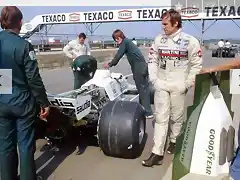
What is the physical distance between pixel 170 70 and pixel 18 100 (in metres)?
1.83

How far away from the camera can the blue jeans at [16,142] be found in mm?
3250

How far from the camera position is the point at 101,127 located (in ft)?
13.4

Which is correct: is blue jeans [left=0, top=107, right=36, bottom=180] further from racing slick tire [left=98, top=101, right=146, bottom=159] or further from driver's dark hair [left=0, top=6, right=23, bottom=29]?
racing slick tire [left=98, top=101, right=146, bottom=159]

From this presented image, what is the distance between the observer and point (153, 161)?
4.06 meters

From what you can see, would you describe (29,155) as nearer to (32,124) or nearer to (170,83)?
(32,124)

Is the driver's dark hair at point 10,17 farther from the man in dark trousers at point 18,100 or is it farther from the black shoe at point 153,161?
the black shoe at point 153,161

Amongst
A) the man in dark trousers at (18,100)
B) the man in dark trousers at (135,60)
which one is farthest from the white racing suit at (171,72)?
the man in dark trousers at (135,60)

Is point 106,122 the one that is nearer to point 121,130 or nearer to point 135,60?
point 121,130

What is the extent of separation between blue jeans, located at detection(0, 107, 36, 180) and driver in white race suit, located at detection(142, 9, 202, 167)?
1413mm

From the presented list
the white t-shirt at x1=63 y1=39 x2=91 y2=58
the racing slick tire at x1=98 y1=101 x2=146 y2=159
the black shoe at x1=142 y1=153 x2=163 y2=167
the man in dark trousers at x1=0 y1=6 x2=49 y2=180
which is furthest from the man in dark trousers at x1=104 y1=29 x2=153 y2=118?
the man in dark trousers at x1=0 y1=6 x2=49 y2=180

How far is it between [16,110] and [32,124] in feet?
0.79

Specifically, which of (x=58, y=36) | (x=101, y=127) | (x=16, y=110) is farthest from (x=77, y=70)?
(x=58, y=36)

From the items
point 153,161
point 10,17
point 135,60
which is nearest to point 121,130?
point 153,161

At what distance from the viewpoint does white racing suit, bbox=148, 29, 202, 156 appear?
3.99m
